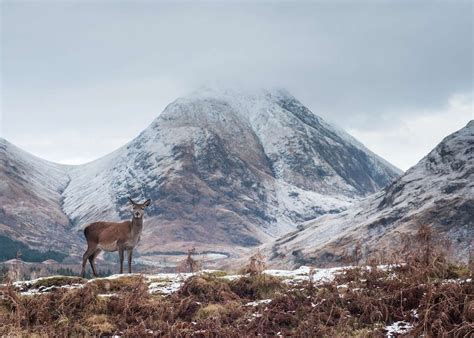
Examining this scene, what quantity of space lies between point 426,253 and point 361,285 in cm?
249

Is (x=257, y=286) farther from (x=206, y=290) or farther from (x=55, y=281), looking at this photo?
(x=55, y=281)

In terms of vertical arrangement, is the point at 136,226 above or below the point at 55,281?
above

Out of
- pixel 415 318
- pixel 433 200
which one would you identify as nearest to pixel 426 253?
pixel 415 318

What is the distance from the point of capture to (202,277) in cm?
1888

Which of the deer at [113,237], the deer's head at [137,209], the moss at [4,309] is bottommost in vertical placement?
the moss at [4,309]

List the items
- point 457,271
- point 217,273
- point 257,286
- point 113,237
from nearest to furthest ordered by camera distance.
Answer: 1. point 457,271
2. point 257,286
3. point 217,273
4. point 113,237

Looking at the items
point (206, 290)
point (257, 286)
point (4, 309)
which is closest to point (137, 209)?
point (206, 290)

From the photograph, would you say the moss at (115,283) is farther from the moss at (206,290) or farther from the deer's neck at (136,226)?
the deer's neck at (136,226)

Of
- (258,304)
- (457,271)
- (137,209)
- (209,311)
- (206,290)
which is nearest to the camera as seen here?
(209,311)

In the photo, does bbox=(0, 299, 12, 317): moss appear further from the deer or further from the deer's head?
the deer's head

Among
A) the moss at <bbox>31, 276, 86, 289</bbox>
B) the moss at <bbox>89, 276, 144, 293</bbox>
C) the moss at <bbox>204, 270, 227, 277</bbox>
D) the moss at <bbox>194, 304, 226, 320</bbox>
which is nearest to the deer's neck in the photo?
the moss at <bbox>89, 276, 144, 293</bbox>

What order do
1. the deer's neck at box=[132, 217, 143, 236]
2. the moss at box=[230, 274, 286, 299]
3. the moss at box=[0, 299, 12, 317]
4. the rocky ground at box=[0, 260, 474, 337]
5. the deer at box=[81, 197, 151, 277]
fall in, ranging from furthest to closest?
the deer's neck at box=[132, 217, 143, 236] → the deer at box=[81, 197, 151, 277] → the moss at box=[230, 274, 286, 299] → the moss at box=[0, 299, 12, 317] → the rocky ground at box=[0, 260, 474, 337]

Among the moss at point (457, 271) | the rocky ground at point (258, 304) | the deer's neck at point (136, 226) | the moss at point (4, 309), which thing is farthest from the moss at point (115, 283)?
the moss at point (457, 271)

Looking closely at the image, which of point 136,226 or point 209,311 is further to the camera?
point 136,226
